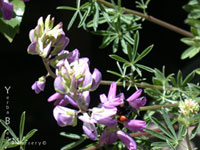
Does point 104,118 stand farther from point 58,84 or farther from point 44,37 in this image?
point 44,37

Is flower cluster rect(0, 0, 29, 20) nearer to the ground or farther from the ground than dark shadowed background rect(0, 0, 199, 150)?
farther from the ground

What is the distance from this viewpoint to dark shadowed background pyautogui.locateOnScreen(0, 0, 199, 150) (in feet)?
5.54

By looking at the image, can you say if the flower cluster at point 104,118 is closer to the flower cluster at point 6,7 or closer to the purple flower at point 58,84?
the purple flower at point 58,84

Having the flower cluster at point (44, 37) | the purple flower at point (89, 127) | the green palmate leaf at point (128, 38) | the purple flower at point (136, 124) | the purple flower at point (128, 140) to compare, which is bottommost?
the purple flower at point (128, 140)

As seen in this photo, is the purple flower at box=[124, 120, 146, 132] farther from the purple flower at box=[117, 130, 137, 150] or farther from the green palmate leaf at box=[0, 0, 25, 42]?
the green palmate leaf at box=[0, 0, 25, 42]

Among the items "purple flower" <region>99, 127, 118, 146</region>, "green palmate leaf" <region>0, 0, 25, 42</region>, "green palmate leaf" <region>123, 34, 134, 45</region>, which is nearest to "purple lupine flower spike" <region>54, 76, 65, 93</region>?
"purple flower" <region>99, 127, 118, 146</region>

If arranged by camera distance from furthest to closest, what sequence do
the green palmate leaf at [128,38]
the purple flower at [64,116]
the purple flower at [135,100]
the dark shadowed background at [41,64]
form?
the dark shadowed background at [41,64]
the green palmate leaf at [128,38]
the purple flower at [135,100]
the purple flower at [64,116]

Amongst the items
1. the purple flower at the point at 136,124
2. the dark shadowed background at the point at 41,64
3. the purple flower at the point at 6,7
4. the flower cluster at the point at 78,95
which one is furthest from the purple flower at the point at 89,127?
the dark shadowed background at the point at 41,64

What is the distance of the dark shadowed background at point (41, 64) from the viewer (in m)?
1.69

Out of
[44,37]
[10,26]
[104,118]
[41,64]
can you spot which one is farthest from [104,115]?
[41,64]

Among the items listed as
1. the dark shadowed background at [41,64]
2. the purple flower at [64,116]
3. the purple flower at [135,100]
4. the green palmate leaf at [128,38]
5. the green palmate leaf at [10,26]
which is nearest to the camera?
the purple flower at [64,116]

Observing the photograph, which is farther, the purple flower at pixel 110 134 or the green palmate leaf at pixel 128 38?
the green palmate leaf at pixel 128 38

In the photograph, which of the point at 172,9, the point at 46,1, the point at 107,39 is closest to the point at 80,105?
the point at 107,39

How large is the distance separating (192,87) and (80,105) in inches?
23.8
